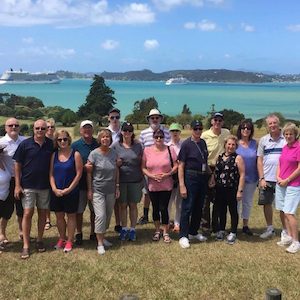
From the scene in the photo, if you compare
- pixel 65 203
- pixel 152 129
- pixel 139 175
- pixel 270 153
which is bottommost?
pixel 65 203

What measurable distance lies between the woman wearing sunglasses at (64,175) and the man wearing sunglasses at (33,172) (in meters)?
0.10

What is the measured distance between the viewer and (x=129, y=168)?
6523mm

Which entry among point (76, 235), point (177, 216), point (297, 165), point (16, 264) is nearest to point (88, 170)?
point (76, 235)

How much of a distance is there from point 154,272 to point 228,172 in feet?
6.10

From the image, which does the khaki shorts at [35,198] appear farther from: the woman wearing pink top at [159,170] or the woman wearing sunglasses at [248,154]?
the woman wearing sunglasses at [248,154]

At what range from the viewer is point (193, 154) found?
6363 mm

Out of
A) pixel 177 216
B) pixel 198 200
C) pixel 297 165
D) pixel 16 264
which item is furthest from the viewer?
pixel 177 216

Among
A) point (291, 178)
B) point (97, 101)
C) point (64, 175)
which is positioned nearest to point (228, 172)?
point (291, 178)

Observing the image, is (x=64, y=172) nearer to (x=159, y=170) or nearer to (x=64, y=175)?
(x=64, y=175)

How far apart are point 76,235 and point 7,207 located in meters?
1.07

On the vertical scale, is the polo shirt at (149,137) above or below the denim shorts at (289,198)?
above

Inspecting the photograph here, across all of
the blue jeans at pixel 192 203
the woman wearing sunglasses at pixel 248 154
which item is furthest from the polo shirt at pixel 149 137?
the woman wearing sunglasses at pixel 248 154

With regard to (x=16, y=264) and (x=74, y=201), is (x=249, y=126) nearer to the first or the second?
(x=74, y=201)

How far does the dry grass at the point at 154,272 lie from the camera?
5012 millimetres
